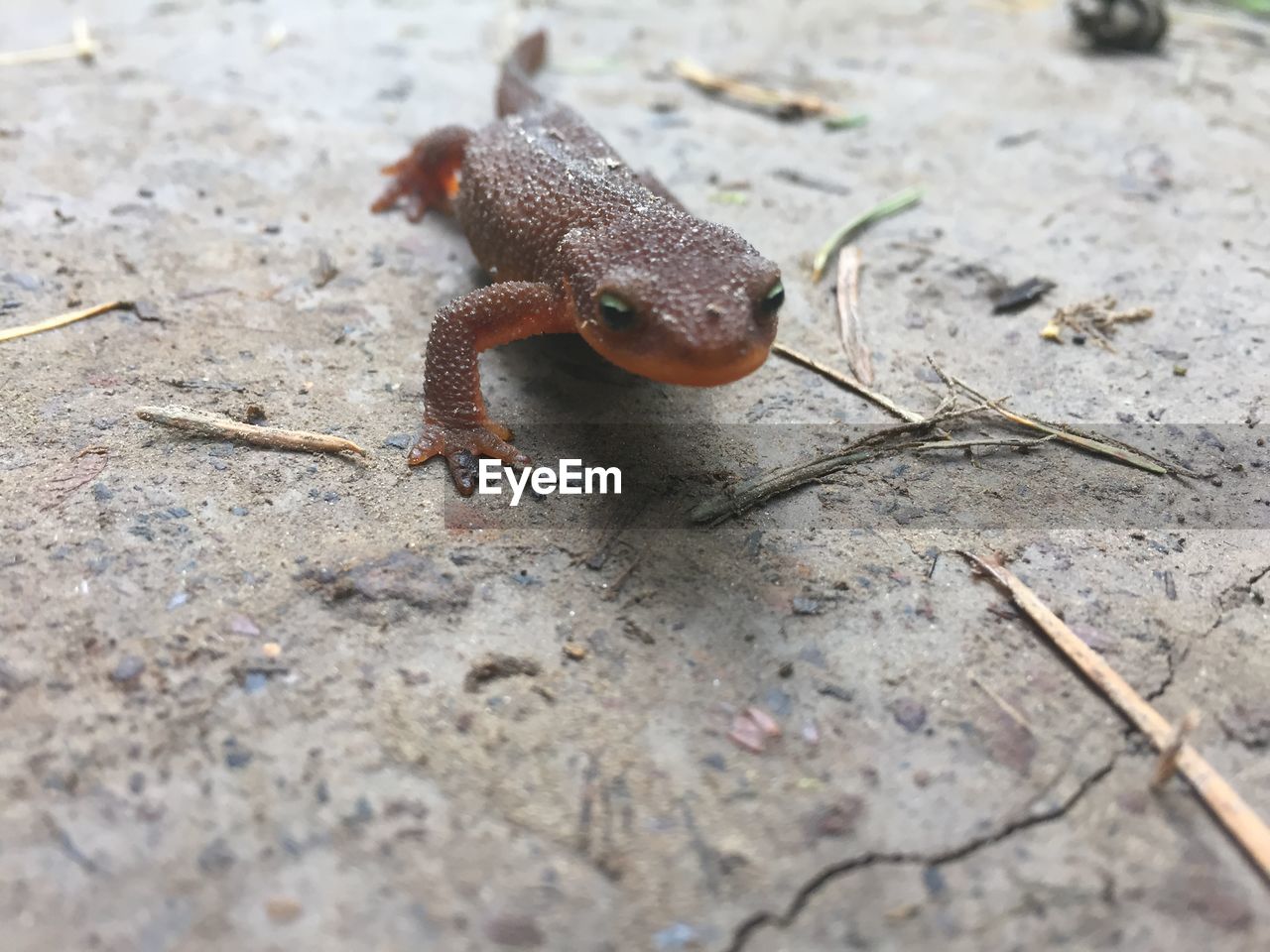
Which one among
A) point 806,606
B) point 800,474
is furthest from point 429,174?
point 806,606

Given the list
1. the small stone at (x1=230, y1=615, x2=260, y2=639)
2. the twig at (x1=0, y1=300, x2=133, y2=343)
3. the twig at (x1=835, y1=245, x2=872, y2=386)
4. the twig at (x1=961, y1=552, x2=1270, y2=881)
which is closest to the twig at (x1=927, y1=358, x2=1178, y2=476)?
the twig at (x1=835, y1=245, x2=872, y2=386)

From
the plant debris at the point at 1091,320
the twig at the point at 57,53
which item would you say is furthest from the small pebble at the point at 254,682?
the twig at the point at 57,53

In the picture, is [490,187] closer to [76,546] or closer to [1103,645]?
[76,546]

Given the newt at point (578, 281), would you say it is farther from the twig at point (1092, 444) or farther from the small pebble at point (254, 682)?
the twig at point (1092, 444)

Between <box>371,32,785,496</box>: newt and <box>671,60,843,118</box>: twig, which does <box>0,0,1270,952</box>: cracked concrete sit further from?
<box>671,60,843,118</box>: twig

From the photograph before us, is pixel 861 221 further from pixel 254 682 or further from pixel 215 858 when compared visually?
pixel 215 858

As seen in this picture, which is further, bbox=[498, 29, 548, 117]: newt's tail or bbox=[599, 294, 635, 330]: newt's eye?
bbox=[498, 29, 548, 117]: newt's tail
